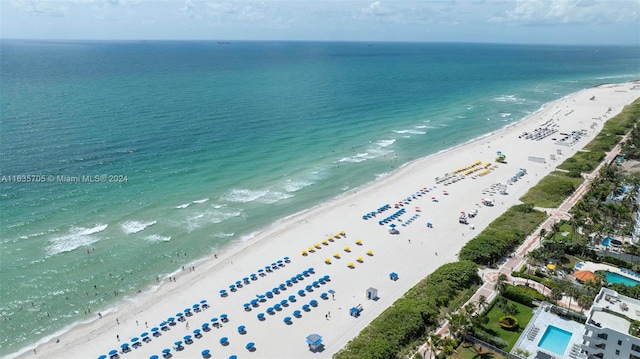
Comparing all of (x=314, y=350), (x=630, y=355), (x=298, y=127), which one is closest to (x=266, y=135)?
(x=298, y=127)

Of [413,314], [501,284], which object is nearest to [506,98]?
[501,284]

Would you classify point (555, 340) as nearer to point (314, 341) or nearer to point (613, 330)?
point (613, 330)

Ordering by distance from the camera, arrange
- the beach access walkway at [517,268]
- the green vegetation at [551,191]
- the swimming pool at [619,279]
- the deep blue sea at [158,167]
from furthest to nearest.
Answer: the green vegetation at [551,191], the deep blue sea at [158,167], the swimming pool at [619,279], the beach access walkway at [517,268]

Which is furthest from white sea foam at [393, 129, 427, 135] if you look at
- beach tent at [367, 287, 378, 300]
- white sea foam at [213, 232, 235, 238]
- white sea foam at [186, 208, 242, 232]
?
beach tent at [367, 287, 378, 300]

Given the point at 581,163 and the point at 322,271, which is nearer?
the point at 322,271

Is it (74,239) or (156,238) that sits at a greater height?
(74,239)

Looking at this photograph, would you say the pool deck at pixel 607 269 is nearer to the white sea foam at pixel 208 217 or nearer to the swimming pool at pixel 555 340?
the swimming pool at pixel 555 340

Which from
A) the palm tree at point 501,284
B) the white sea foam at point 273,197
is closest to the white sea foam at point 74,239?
the white sea foam at point 273,197
